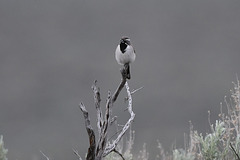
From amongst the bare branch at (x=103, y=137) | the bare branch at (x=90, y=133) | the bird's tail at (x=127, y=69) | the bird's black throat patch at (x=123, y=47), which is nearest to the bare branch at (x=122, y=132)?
the bare branch at (x=103, y=137)

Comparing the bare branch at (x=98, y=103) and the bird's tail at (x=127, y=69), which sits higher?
the bird's tail at (x=127, y=69)

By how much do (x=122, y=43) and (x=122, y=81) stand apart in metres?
1.17

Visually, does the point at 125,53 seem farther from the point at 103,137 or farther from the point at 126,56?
the point at 103,137

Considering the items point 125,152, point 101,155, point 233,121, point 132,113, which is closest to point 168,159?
point 125,152

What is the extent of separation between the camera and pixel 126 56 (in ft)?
23.1

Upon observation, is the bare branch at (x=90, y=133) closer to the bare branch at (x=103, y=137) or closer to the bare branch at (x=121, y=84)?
the bare branch at (x=103, y=137)

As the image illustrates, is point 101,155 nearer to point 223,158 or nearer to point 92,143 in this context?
point 92,143

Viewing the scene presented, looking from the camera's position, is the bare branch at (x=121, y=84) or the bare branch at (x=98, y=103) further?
the bare branch at (x=121, y=84)

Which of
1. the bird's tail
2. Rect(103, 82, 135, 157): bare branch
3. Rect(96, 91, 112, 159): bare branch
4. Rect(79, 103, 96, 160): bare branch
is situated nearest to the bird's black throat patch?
the bird's tail

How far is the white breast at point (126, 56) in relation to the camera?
23.1 feet

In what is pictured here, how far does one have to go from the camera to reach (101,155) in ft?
18.6

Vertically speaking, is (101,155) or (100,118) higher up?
(100,118)

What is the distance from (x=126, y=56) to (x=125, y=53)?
0.18 ft

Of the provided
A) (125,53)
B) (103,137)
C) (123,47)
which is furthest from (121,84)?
(123,47)
